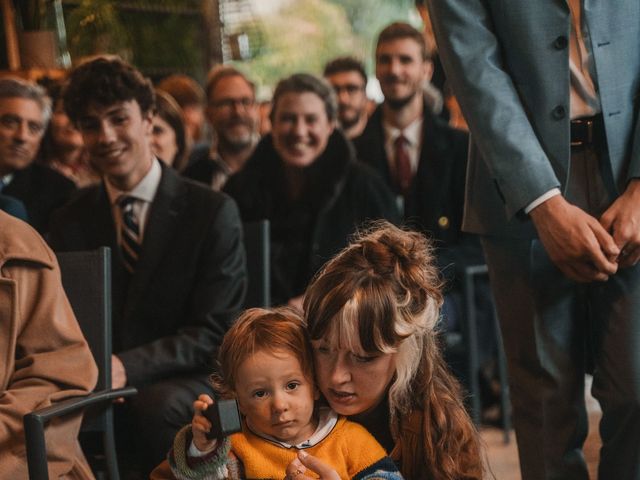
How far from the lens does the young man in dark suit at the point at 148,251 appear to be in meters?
2.67

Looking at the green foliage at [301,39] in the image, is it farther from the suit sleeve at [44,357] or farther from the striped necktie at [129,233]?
the suit sleeve at [44,357]

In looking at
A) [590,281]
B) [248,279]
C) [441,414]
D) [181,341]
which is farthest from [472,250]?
[441,414]

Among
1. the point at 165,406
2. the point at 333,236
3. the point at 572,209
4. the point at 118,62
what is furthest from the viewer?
the point at 333,236

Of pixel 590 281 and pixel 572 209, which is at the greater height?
pixel 572 209

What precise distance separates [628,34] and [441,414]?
84cm

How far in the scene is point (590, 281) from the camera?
209 cm

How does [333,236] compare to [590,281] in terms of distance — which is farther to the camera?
[333,236]

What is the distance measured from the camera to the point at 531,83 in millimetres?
2117

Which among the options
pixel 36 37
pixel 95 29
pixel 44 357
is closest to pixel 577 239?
pixel 44 357

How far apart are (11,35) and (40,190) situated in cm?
191

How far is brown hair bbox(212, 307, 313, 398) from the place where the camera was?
1.75 meters

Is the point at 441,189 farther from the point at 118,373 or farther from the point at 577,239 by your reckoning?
the point at 577,239

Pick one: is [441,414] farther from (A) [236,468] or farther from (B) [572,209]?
(B) [572,209]

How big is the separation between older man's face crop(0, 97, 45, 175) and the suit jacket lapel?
1.16 metres
